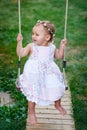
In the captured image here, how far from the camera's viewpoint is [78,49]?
8.82 meters

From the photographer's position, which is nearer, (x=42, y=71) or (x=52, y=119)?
(x=42, y=71)

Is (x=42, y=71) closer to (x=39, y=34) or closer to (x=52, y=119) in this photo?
(x=39, y=34)

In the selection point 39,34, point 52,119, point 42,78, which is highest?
point 39,34

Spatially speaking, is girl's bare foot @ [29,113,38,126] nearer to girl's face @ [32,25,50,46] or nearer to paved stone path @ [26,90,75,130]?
paved stone path @ [26,90,75,130]

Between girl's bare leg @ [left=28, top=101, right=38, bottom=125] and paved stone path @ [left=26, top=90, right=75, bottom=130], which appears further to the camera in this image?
paved stone path @ [left=26, top=90, right=75, bottom=130]

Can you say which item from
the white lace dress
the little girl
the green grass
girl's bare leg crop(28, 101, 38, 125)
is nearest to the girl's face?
the little girl

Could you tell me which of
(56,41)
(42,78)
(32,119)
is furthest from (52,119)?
(56,41)

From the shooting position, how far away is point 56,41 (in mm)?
9148

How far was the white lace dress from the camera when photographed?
5160 millimetres

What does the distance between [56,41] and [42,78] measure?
404 centimetres

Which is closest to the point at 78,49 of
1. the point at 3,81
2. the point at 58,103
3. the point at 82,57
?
the point at 82,57

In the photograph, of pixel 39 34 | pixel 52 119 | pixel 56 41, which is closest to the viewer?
pixel 39 34

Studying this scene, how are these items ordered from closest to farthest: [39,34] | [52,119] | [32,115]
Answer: [39,34] → [32,115] → [52,119]

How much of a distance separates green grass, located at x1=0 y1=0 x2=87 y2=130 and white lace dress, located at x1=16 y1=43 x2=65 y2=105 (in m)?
0.77
